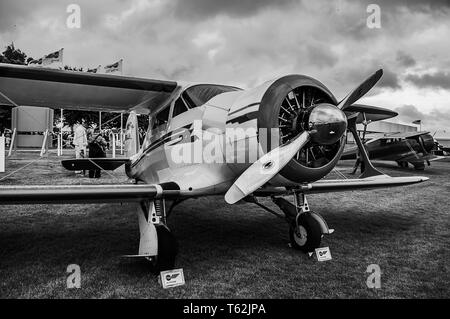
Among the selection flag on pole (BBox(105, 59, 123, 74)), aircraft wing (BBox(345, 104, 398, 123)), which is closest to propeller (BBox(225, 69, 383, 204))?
aircraft wing (BBox(345, 104, 398, 123))

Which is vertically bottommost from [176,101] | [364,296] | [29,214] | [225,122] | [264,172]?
[364,296]

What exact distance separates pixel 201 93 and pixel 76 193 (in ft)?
6.47

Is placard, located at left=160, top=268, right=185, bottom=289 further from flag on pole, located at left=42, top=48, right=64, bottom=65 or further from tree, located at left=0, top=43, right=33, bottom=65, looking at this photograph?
tree, located at left=0, top=43, right=33, bottom=65

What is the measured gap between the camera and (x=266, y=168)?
3316 millimetres

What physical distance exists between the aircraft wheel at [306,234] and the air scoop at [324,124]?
4.93 feet

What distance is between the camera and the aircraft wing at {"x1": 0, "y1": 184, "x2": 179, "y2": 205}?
11.5 feet

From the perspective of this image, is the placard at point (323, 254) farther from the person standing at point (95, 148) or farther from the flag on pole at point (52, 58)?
the flag on pole at point (52, 58)

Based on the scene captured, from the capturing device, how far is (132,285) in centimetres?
350

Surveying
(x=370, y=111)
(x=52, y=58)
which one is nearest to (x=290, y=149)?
(x=370, y=111)

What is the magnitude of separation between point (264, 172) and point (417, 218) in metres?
5.18

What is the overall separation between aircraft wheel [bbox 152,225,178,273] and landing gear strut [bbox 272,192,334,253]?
5.98 feet

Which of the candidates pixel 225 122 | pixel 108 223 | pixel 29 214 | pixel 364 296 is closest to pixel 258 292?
pixel 364 296

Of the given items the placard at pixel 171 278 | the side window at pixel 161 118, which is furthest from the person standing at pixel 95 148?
the placard at pixel 171 278
